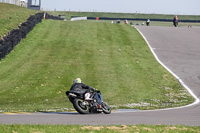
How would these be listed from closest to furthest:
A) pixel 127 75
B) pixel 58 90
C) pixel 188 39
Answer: pixel 58 90, pixel 127 75, pixel 188 39

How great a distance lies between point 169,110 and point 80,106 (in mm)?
3698

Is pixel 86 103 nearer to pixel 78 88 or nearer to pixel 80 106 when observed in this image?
pixel 80 106

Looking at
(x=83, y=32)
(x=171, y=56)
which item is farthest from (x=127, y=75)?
(x=83, y=32)

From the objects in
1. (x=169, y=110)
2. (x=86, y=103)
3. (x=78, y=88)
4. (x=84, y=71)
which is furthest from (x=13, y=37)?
(x=86, y=103)

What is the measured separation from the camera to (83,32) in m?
43.7

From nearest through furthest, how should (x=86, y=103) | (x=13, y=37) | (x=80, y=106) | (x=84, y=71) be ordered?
(x=80, y=106), (x=86, y=103), (x=84, y=71), (x=13, y=37)

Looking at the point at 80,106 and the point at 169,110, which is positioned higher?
the point at 80,106

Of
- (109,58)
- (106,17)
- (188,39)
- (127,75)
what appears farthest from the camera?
(106,17)

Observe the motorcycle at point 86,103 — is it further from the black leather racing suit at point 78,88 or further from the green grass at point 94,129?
the green grass at point 94,129

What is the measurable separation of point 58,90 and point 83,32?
22299 millimetres

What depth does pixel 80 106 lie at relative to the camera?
45.9 ft

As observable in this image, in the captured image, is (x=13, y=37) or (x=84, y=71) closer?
(x=84, y=71)

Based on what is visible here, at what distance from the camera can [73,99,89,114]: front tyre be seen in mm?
13852

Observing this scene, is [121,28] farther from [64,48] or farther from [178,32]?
[64,48]
